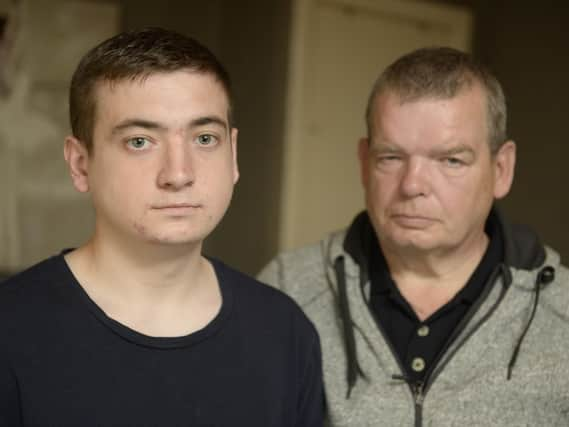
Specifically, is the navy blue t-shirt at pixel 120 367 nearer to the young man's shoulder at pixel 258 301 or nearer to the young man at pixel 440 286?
the young man's shoulder at pixel 258 301

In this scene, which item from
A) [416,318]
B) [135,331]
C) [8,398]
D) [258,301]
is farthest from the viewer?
[416,318]

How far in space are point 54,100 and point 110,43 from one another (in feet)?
6.63

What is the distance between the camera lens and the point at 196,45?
1277 mm

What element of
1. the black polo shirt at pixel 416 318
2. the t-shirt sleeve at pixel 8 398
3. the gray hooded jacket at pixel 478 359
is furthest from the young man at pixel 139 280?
the black polo shirt at pixel 416 318

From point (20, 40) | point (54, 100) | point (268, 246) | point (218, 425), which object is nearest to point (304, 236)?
point (268, 246)

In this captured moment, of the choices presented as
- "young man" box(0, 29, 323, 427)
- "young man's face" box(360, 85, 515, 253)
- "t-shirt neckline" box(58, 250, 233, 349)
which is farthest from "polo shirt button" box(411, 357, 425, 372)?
"t-shirt neckline" box(58, 250, 233, 349)

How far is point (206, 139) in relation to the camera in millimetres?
1261

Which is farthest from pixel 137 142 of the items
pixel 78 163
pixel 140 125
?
pixel 78 163

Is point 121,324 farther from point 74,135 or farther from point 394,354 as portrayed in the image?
point 394,354

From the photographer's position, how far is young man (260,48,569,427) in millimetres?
1552

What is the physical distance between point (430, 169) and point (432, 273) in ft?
0.88

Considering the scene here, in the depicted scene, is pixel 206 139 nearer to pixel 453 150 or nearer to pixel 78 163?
pixel 78 163

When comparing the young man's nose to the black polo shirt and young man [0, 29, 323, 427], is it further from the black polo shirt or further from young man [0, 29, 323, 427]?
the black polo shirt

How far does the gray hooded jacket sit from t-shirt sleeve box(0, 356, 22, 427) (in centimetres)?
69
